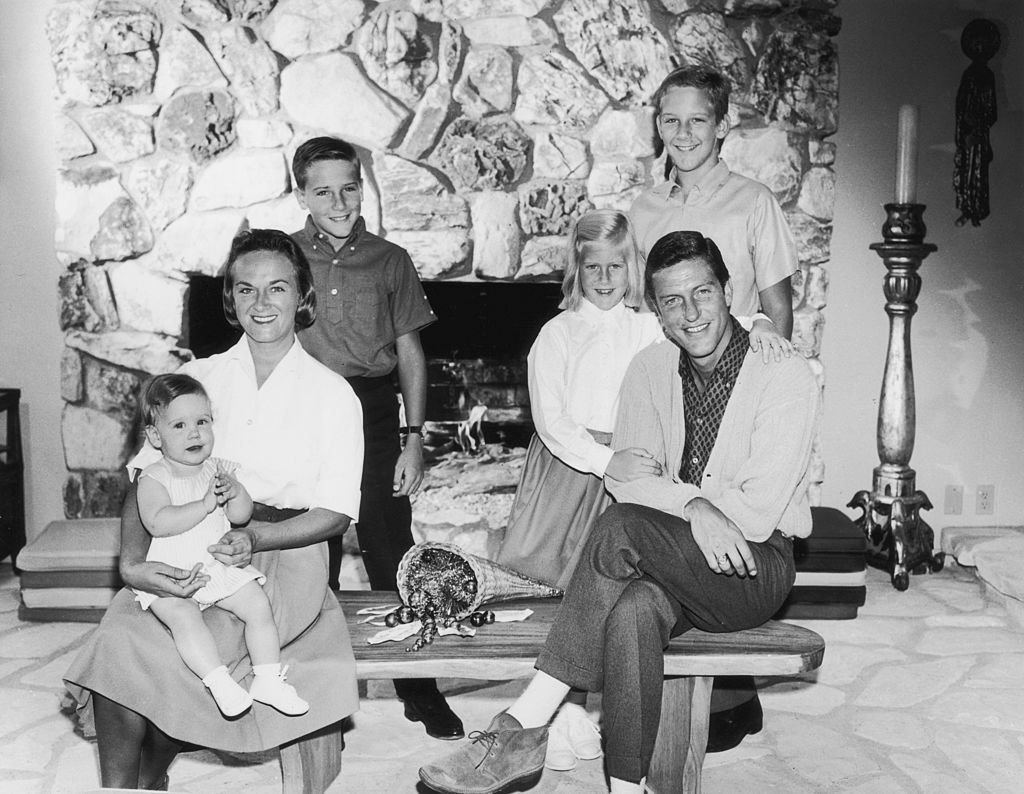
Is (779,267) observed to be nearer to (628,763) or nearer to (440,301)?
(628,763)

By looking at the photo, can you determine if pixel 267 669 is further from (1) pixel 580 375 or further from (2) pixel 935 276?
(2) pixel 935 276

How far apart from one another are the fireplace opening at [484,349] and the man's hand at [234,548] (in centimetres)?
201

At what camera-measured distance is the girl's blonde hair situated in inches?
93.7

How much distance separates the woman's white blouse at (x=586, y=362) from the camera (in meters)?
2.40

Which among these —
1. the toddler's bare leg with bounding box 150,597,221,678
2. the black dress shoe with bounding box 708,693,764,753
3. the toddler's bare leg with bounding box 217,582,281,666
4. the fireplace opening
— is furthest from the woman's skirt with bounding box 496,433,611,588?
the fireplace opening

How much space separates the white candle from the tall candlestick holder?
41 mm

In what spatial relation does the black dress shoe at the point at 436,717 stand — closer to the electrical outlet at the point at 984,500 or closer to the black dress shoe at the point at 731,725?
the black dress shoe at the point at 731,725

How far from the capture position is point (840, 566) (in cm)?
345

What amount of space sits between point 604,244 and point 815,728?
1236mm

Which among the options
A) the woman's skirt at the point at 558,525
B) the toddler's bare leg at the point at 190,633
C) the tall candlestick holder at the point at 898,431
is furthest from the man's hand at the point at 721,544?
the tall candlestick holder at the point at 898,431

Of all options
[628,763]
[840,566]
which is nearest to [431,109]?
[840,566]

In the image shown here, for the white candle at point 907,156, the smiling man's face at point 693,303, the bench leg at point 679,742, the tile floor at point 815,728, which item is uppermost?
the white candle at point 907,156

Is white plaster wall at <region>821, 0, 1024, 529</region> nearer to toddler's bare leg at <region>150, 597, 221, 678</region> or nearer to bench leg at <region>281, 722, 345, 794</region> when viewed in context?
bench leg at <region>281, 722, 345, 794</region>

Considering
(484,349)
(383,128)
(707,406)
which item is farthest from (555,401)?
(383,128)
